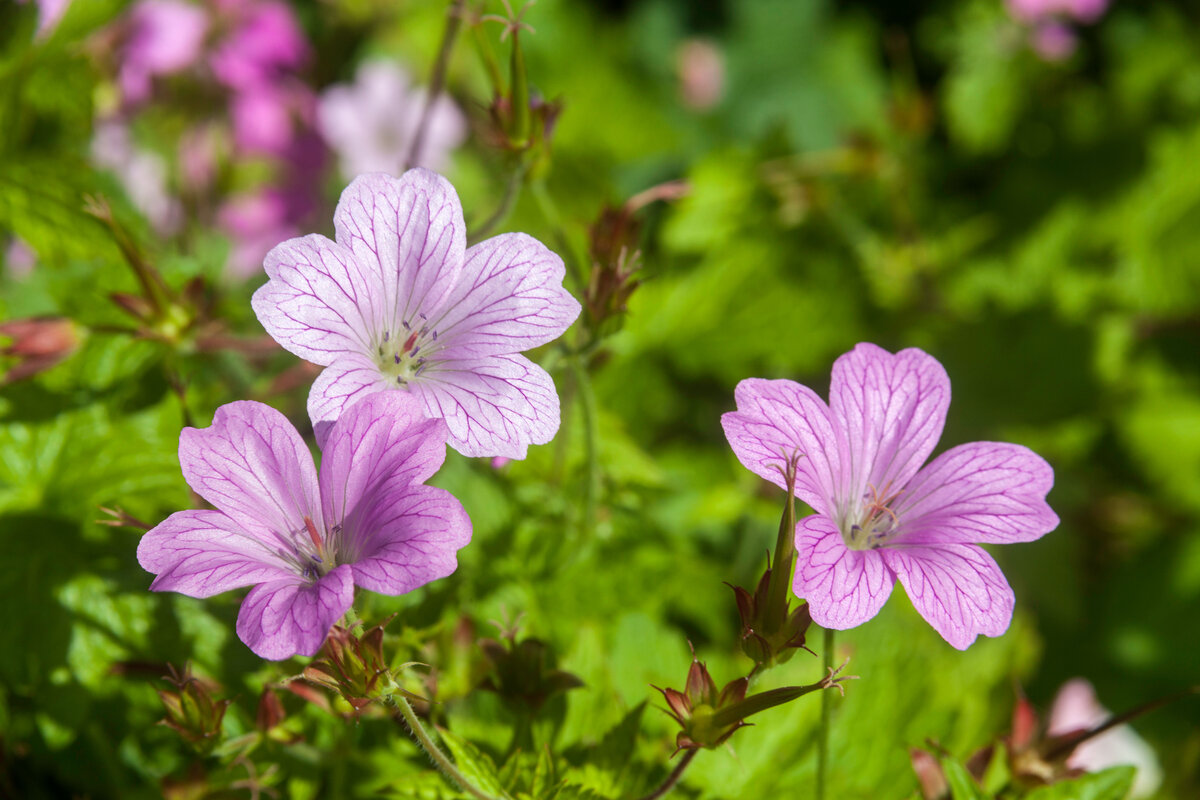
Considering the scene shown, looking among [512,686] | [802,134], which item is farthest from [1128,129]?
[512,686]

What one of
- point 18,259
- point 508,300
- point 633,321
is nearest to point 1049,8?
point 633,321

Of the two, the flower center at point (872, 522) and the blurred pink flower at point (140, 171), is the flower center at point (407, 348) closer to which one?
the flower center at point (872, 522)

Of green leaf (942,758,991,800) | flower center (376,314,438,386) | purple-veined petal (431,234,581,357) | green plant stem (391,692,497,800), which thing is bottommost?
green plant stem (391,692,497,800)

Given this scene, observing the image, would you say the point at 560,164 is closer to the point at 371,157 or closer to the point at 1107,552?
the point at 371,157

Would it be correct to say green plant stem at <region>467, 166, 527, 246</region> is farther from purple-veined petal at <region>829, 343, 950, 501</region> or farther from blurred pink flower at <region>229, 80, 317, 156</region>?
blurred pink flower at <region>229, 80, 317, 156</region>

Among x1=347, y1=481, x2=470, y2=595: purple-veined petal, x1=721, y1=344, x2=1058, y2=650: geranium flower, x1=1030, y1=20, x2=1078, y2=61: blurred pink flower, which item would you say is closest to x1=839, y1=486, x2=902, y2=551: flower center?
x1=721, y1=344, x2=1058, y2=650: geranium flower
